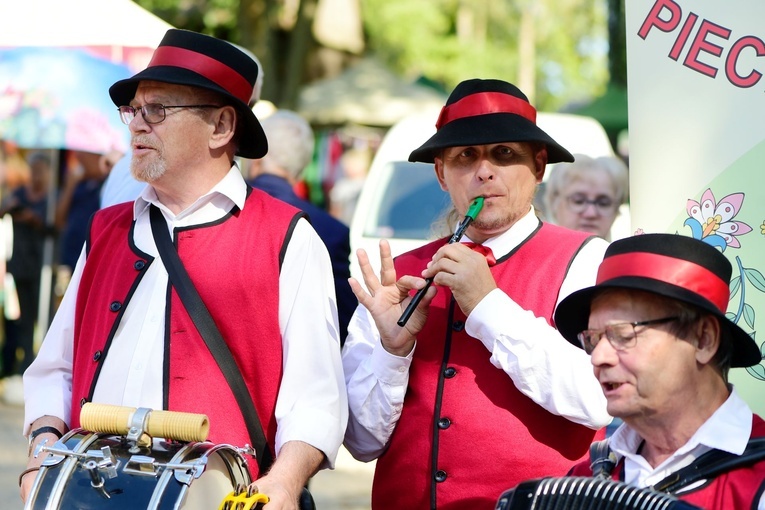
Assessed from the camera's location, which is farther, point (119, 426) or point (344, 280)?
point (344, 280)

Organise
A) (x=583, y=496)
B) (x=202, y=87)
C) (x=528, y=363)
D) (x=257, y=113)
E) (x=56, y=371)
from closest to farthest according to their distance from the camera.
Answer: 1. (x=583, y=496)
2. (x=528, y=363)
3. (x=202, y=87)
4. (x=56, y=371)
5. (x=257, y=113)

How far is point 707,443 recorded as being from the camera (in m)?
2.78

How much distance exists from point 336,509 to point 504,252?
14.0ft

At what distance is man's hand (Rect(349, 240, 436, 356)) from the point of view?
135 inches

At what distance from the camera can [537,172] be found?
372cm

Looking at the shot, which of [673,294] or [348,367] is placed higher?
[673,294]

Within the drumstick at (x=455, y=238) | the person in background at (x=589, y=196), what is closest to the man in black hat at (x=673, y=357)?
the drumstick at (x=455, y=238)

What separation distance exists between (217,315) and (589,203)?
3061 mm

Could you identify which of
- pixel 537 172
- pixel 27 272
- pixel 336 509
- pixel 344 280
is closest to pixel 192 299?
pixel 537 172

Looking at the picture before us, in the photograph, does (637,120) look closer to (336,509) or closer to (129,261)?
(129,261)

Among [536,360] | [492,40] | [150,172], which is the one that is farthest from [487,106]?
[492,40]

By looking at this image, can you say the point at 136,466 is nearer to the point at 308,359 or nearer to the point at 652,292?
the point at 308,359

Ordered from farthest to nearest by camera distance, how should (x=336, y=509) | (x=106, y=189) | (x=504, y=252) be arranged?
(x=336, y=509) < (x=106, y=189) < (x=504, y=252)

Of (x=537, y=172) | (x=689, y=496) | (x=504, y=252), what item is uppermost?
(x=537, y=172)
